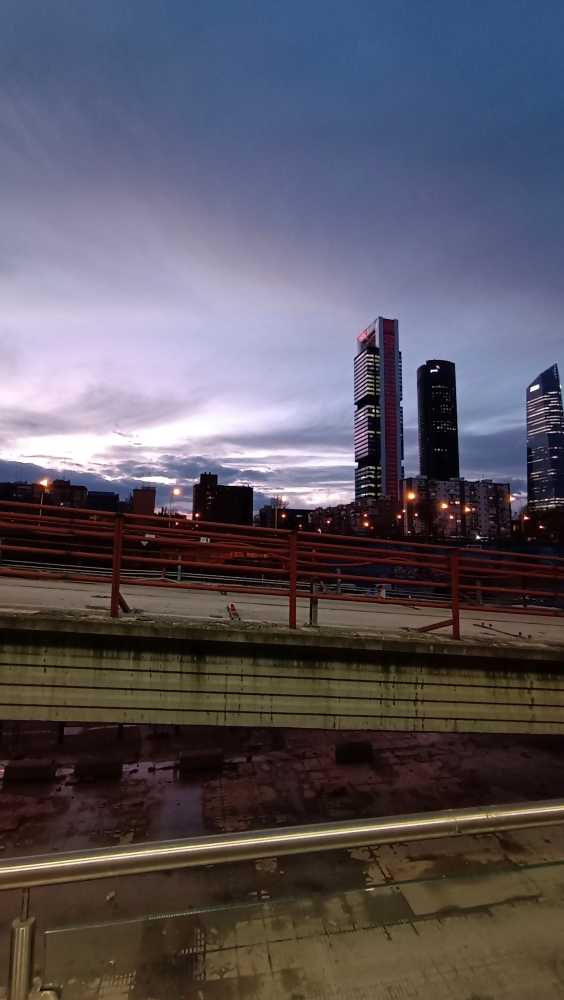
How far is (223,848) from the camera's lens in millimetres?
1961

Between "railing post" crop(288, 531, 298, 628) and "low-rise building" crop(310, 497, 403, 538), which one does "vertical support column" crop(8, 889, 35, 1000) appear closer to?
Result: "railing post" crop(288, 531, 298, 628)

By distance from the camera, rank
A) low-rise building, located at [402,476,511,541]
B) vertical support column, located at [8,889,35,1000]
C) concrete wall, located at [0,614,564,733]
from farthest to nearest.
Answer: low-rise building, located at [402,476,511,541], concrete wall, located at [0,614,564,733], vertical support column, located at [8,889,35,1000]

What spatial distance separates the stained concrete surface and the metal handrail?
0.28 meters

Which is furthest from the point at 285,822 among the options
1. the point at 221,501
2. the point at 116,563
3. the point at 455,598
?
the point at 221,501

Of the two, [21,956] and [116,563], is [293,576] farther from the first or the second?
[21,956]

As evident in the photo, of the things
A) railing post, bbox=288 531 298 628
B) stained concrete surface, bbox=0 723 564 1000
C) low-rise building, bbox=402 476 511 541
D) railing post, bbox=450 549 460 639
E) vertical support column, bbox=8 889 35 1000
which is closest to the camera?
vertical support column, bbox=8 889 35 1000

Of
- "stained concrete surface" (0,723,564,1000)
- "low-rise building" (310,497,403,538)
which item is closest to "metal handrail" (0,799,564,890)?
"stained concrete surface" (0,723,564,1000)

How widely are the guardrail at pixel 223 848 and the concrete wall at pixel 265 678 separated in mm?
3213

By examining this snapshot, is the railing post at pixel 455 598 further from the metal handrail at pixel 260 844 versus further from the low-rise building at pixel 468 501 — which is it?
the low-rise building at pixel 468 501

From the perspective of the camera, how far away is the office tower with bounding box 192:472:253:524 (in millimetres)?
178250

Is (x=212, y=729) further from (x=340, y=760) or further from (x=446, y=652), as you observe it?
(x=446, y=652)

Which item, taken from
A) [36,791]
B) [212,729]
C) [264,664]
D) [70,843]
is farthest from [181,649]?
[212,729]

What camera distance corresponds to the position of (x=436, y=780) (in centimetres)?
1141

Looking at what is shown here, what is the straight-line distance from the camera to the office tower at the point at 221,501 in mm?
178250
